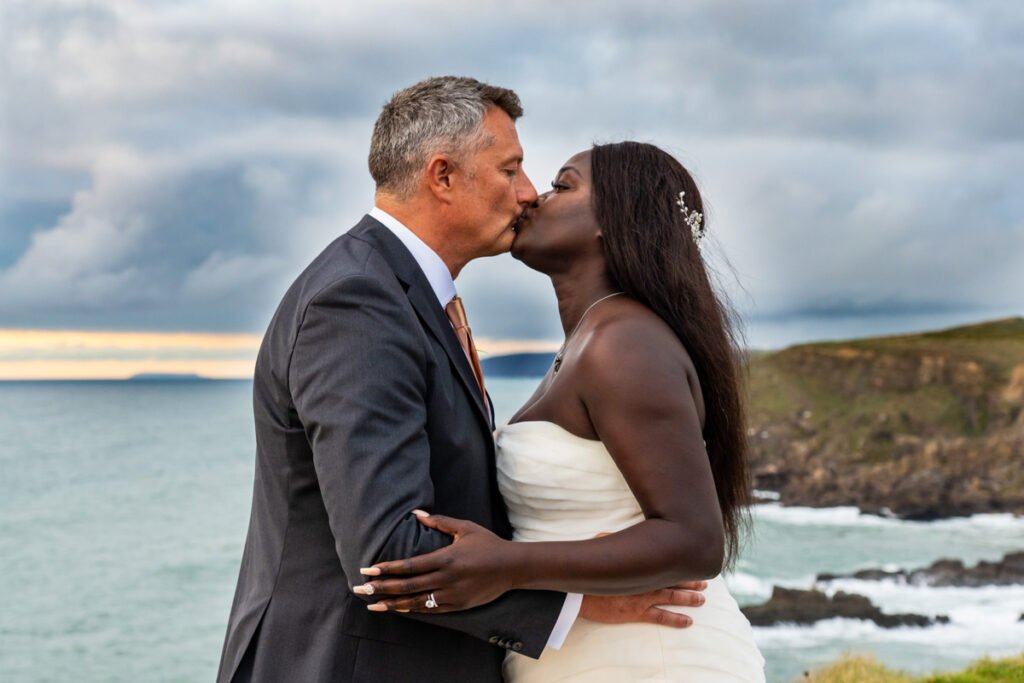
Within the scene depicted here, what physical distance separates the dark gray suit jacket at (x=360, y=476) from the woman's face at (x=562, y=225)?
25.9 inches

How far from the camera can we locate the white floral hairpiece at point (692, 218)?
13.0 feet

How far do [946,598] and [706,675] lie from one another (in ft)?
122

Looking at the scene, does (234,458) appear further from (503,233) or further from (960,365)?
(503,233)

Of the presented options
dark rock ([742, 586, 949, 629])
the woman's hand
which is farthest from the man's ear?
dark rock ([742, 586, 949, 629])

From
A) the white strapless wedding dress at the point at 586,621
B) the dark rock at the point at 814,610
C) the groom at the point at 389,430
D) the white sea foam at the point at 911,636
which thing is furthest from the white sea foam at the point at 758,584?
the groom at the point at 389,430

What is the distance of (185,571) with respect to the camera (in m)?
62.3

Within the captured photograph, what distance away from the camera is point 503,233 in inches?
159

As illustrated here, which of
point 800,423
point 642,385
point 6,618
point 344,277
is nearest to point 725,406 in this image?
point 642,385

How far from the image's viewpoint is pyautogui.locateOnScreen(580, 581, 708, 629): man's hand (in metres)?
3.58

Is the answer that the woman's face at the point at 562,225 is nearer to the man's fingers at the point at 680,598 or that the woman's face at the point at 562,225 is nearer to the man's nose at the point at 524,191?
the man's nose at the point at 524,191

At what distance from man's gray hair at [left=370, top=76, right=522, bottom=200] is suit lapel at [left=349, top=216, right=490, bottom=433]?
0.68ft

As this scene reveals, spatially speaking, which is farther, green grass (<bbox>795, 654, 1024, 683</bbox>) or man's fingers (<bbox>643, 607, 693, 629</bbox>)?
green grass (<bbox>795, 654, 1024, 683</bbox>)

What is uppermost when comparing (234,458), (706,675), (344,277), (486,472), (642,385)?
(344,277)

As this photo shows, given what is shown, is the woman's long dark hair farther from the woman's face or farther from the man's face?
the man's face
